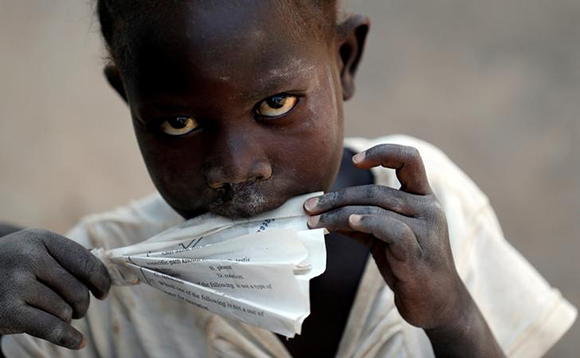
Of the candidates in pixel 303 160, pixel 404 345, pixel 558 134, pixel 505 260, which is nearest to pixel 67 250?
pixel 303 160

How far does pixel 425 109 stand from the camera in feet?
13.2

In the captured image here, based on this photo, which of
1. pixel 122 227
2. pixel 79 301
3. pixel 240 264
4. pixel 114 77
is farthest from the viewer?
pixel 122 227

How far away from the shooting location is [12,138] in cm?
339

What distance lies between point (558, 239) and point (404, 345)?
1.94 m

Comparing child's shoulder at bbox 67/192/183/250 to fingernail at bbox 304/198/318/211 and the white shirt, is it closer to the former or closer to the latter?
the white shirt

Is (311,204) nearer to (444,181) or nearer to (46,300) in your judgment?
(46,300)

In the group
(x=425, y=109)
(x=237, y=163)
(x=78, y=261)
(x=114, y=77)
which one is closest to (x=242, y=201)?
(x=237, y=163)

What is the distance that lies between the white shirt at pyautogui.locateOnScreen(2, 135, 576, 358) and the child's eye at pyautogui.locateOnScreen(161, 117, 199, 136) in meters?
0.46

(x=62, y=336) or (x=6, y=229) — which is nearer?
(x=62, y=336)

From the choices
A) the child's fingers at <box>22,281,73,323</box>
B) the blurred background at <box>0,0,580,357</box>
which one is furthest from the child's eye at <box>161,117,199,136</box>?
the blurred background at <box>0,0,580,357</box>

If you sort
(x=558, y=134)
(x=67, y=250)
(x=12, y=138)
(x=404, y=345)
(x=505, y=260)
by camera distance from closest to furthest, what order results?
(x=67, y=250), (x=404, y=345), (x=505, y=260), (x=12, y=138), (x=558, y=134)

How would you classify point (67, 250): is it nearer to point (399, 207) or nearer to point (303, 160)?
point (303, 160)

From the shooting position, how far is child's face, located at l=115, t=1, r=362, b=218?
4.75 ft

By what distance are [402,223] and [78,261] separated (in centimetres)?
55
